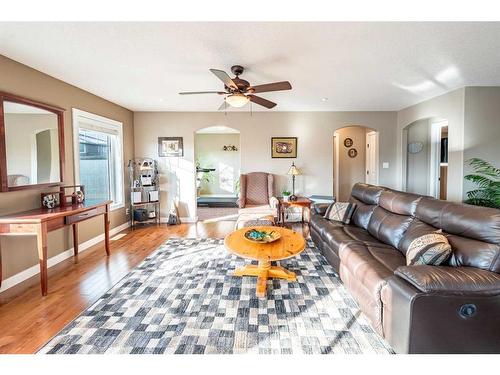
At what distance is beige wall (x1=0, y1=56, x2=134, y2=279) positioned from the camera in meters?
2.68

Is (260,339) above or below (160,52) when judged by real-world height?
below

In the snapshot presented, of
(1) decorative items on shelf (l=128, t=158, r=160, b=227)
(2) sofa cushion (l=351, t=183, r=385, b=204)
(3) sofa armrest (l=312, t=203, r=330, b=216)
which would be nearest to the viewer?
(2) sofa cushion (l=351, t=183, r=385, b=204)

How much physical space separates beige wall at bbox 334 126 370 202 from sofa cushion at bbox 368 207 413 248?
423cm

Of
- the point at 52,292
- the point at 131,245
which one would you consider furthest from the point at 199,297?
the point at 131,245

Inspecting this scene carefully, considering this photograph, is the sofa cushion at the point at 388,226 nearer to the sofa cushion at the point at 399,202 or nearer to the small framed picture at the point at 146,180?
the sofa cushion at the point at 399,202

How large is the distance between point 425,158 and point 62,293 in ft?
22.1

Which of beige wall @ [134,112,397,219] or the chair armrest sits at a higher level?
beige wall @ [134,112,397,219]

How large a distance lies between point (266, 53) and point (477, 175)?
12.2 feet

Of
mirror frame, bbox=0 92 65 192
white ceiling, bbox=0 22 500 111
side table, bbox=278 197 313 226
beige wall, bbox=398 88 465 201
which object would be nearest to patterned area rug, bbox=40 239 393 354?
mirror frame, bbox=0 92 65 192

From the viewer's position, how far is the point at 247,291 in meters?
2.48

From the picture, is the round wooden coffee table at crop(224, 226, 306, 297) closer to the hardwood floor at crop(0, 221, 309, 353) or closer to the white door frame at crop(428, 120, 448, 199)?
the hardwood floor at crop(0, 221, 309, 353)

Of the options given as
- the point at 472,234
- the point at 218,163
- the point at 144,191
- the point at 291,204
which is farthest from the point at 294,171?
the point at 218,163

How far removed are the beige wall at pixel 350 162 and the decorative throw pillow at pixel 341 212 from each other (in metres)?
3.78
